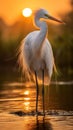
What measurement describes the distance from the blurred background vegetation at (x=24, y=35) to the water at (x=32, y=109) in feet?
37.1

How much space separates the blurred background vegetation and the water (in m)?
11.3

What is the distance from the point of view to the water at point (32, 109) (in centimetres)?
1114

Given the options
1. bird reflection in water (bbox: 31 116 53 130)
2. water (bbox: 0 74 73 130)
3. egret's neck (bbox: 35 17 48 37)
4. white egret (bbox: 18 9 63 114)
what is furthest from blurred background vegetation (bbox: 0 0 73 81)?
bird reflection in water (bbox: 31 116 53 130)

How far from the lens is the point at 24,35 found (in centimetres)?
3803

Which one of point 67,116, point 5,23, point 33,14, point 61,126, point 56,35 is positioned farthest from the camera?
point 5,23

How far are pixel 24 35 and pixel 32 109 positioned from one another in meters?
24.6

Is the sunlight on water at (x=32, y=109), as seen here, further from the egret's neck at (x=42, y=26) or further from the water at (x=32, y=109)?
the egret's neck at (x=42, y=26)

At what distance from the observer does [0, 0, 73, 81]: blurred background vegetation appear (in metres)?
33.2

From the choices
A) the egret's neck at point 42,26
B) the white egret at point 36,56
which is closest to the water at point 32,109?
the white egret at point 36,56

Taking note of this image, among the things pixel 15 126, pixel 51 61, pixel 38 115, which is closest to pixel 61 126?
pixel 15 126

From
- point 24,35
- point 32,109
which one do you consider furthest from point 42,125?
point 24,35

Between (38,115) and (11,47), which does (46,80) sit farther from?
(11,47)

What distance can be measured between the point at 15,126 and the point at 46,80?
359 centimetres

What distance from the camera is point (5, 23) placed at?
44.7m
